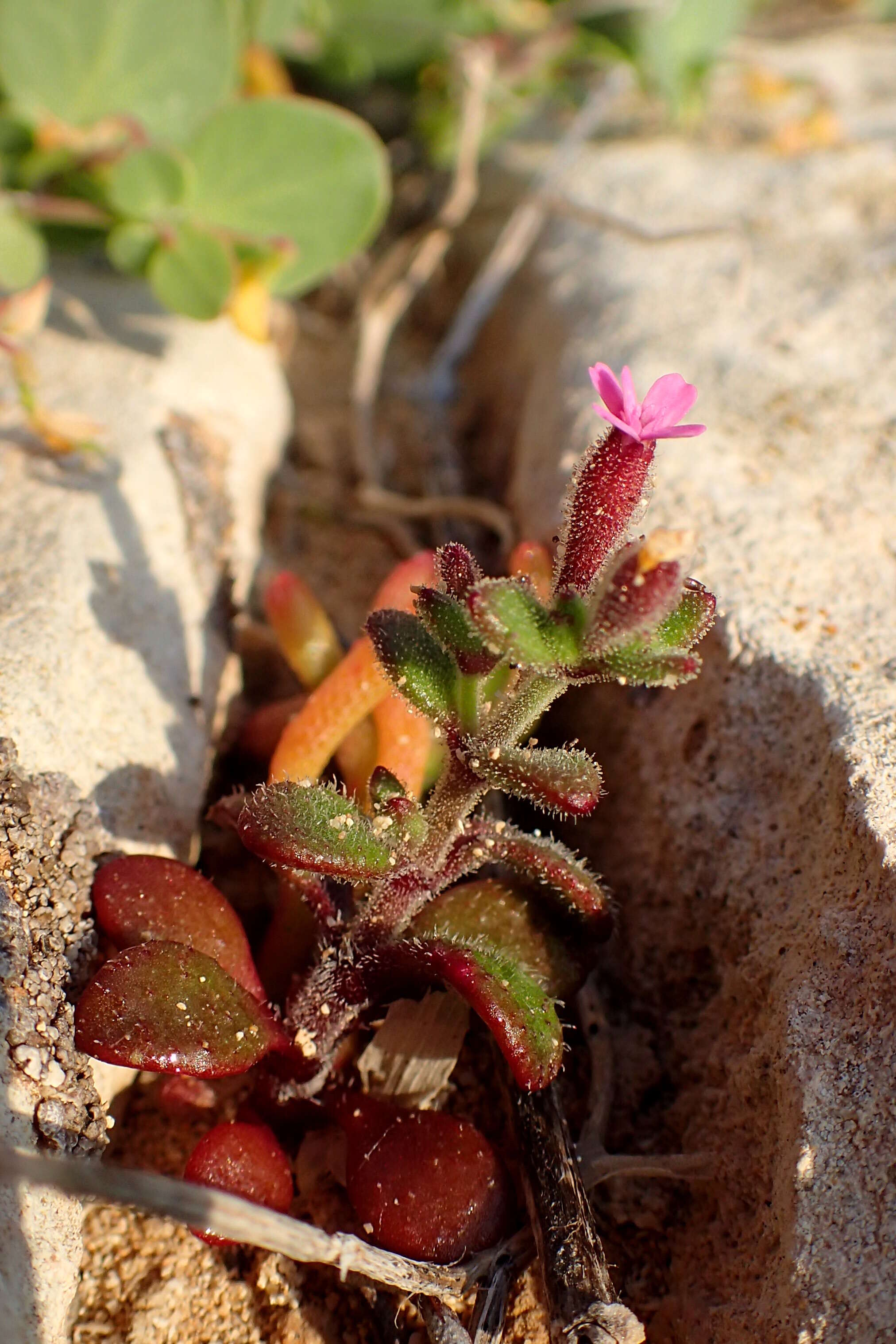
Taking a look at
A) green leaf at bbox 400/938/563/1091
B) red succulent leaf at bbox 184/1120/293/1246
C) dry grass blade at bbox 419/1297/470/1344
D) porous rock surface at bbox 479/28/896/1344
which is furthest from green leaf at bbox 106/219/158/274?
dry grass blade at bbox 419/1297/470/1344

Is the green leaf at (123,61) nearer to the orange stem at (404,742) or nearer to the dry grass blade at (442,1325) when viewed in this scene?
the orange stem at (404,742)

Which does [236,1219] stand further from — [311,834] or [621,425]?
[621,425]

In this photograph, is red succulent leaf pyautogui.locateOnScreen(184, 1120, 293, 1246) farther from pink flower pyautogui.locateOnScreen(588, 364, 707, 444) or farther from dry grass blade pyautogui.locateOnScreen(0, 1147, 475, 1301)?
pink flower pyautogui.locateOnScreen(588, 364, 707, 444)

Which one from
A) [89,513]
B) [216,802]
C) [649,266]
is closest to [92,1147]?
[216,802]

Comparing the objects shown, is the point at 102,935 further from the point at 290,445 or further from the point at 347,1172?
the point at 290,445

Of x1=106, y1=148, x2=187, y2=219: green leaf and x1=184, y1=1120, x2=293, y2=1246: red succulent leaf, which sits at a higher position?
x1=106, y1=148, x2=187, y2=219: green leaf

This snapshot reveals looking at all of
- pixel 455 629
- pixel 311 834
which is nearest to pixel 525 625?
pixel 455 629
